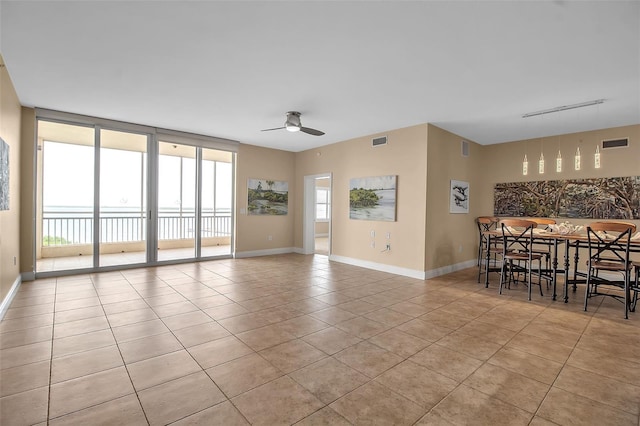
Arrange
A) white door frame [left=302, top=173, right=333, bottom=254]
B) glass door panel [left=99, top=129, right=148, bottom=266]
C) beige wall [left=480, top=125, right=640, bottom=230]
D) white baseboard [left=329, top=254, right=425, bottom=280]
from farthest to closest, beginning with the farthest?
white door frame [left=302, top=173, right=333, bottom=254] < glass door panel [left=99, top=129, right=148, bottom=266] < white baseboard [left=329, top=254, right=425, bottom=280] < beige wall [left=480, top=125, right=640, bottom=230]

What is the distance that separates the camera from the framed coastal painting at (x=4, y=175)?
338cm

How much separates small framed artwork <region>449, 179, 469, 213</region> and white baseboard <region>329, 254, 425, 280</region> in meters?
1.54

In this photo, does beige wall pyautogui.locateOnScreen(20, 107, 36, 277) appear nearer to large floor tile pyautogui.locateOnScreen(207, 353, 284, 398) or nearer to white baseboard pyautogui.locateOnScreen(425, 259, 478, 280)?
large floor tile pyautogui.locateOnScreen(207, 353, 284, 398)

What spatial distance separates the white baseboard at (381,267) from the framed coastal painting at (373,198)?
3.05 ft

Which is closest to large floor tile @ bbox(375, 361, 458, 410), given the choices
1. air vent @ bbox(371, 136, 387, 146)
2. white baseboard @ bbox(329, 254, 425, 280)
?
white baseboard @ bbox(329, 254, 425, 280)

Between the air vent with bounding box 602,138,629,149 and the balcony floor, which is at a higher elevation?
the air vent with bounding box 602,138,629,149

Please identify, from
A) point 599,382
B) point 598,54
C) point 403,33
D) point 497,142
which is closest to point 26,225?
point 403,33

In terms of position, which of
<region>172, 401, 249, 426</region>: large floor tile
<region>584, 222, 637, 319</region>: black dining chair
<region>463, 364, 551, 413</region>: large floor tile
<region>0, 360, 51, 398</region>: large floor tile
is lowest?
<region>463, 364, 551, 413</region>: large floor tile

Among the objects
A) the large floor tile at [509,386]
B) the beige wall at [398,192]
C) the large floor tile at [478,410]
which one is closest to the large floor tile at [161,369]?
the large floor tile at [478,410]

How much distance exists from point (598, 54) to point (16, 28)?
17.9ft

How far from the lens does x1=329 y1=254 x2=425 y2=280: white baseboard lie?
5539 mm

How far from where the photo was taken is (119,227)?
7781 mm

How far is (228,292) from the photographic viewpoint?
4426 millimetres

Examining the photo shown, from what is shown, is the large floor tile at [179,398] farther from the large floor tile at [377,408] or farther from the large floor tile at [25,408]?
the large floor tile at [377,408]
